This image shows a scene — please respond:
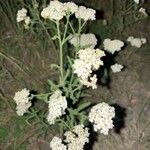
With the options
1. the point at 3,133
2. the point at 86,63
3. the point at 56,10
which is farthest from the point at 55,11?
the point at 3,133

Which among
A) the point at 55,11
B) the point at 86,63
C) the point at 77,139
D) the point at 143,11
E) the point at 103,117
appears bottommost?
the point at 143,11

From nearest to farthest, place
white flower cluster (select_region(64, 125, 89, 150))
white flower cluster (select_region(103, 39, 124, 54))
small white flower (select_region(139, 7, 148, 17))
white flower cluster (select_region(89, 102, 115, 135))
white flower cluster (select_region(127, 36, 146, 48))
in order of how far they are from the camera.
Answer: white flower cluster (select_region(89, 102, 115, 135)), white flower cluster (select_region(64, 125, 89, 150)), white flower cluster (select_region(103, 39, 124, 54)), white flower cluster (select_region(127, 36, 146, 48)), small white flower (select_region(139, 7, 148, 17))

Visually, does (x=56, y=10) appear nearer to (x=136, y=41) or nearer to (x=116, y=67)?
(x=116, y=67)

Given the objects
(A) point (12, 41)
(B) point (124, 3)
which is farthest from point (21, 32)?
(B) point (124, 3)

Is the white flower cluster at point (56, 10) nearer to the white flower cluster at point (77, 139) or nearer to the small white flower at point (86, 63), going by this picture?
the small white flower at point (86, 63)

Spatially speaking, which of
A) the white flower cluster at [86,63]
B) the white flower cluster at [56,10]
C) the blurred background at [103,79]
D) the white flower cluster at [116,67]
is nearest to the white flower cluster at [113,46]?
the white flower cluster at [116,67]

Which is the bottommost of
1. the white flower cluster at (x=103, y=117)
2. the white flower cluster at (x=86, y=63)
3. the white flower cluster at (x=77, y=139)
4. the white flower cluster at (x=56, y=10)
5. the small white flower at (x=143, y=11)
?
the small white flower at (x=143, y=11)

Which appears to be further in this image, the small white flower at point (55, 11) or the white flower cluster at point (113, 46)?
the white flower cluster at point (113, 46)

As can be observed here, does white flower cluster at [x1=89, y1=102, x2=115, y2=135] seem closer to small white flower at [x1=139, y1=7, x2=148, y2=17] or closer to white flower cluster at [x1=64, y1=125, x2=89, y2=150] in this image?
white flower cluster at [x1=64, y1=125, x2=89, y2=150]

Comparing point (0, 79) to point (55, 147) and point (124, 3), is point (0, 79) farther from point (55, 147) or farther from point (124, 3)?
point (124, 3)

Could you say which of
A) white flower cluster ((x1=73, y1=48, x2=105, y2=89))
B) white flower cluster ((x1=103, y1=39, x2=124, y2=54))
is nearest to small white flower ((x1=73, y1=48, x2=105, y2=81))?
white flower cluster ((x1=73, y1=48, x2=105, y2=89))

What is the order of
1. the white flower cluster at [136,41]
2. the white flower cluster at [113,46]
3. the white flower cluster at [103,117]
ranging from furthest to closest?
the white flower cluster at [136,41] → the white flower cluster at [113,46] → the white flower cluster at [103,117]

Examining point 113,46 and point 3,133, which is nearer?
point 3,133
